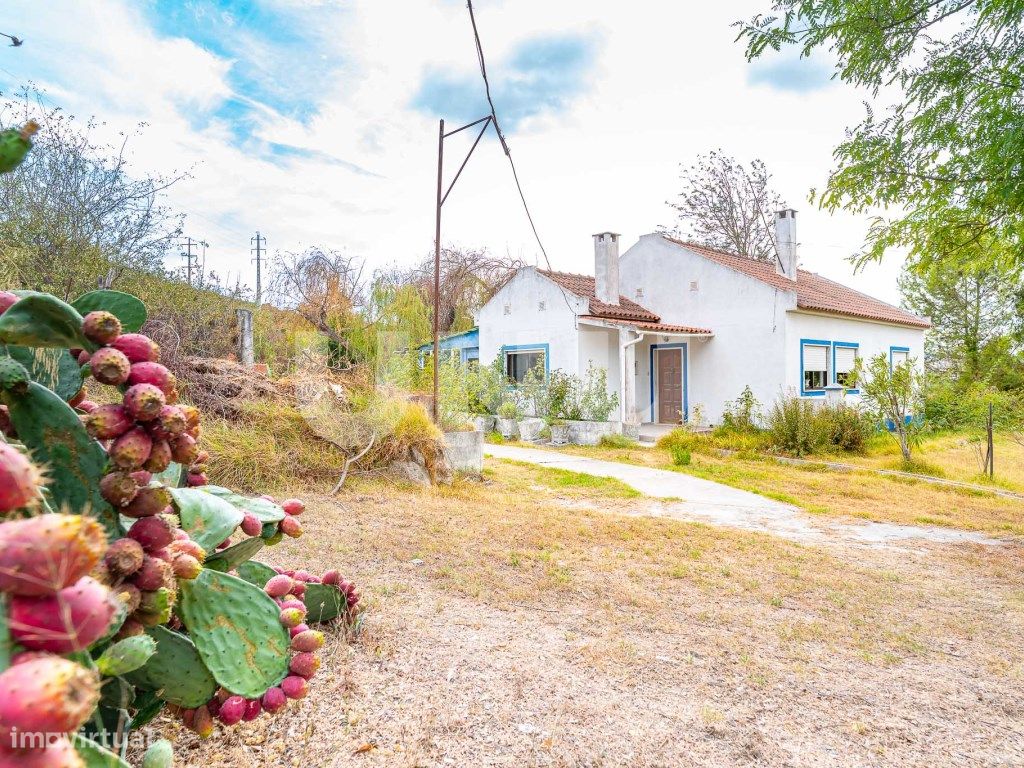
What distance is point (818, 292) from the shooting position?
15.6 meters

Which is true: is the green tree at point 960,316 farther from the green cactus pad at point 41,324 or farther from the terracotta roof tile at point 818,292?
the green cactus pad at point 41,324

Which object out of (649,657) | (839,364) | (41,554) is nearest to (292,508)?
(41,554)

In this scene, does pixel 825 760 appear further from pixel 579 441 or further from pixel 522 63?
pixel 579 441

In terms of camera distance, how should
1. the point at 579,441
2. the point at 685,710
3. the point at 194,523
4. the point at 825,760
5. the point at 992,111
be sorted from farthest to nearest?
the point at 579,441
the point at 992,111
the point at 685,710
the point at 825,760
the point at 194,523

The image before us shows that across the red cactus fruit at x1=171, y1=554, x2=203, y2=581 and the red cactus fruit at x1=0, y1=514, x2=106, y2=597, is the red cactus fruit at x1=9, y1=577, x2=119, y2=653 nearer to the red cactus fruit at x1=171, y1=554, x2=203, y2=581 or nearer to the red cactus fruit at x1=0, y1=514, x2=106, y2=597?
the red cactus fruit at x1=0, y1=514, x2=106, y2=597

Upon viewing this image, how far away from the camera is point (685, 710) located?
7.38 feet

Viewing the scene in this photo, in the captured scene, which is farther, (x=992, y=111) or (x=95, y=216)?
(x=95, y=216)

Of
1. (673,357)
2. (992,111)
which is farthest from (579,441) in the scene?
(992,111)

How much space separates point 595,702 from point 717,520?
4080mm

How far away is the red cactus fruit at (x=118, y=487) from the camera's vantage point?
3.64 feet

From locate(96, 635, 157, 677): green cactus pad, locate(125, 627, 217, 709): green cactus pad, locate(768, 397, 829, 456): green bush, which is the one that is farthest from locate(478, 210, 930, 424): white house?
locate(96, 635, 157, 677): green cactus pad

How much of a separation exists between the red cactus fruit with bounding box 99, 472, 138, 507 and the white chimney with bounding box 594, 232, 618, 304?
548 inches

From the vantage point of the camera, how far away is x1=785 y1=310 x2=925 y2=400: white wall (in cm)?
1331

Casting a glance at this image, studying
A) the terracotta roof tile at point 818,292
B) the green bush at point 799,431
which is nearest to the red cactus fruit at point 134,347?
the green bush at point 799,431
